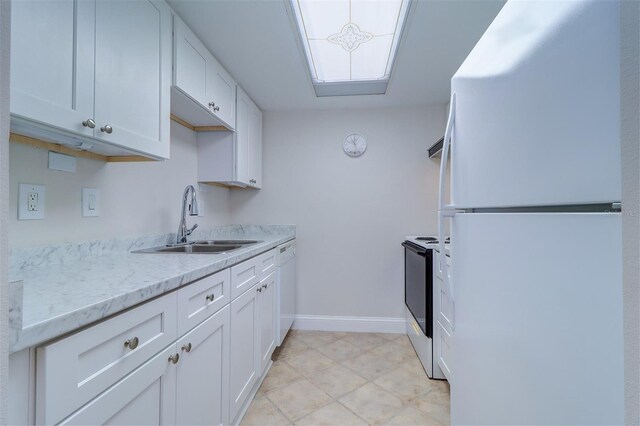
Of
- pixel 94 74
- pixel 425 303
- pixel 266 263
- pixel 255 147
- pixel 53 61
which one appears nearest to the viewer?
pixel 53 61

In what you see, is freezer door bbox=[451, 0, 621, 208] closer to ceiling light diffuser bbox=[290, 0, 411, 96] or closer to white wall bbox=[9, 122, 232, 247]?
ceiling light diffuser bbox=[290, 0, 411, 96]

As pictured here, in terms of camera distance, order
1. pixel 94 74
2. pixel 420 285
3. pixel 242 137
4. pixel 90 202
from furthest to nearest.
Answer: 1. pixel 242 137
2. pixel 420 285
3. pixel 90 202
4. pixel 94 74

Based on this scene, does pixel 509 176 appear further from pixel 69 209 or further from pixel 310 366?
pixel 310 366

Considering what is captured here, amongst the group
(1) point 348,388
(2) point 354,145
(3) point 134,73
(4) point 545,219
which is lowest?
(1) point 348,388

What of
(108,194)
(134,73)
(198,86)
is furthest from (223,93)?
(108,194)

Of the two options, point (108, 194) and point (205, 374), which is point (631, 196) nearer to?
point (205, 374)

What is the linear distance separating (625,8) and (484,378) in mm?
848

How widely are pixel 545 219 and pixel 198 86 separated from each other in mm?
1765

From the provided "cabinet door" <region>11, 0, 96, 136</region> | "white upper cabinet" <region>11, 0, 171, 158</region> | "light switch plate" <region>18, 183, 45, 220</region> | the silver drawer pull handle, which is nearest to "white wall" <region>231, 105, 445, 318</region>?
"white upper cabinet" <region>11, 0, 171, 158</region>

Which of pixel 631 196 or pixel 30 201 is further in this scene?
pixel 30 201

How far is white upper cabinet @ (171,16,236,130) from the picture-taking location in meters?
1.45

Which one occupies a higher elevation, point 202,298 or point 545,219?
point 545,219

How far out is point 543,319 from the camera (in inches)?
20.8

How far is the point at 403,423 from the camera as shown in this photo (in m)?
1.52
